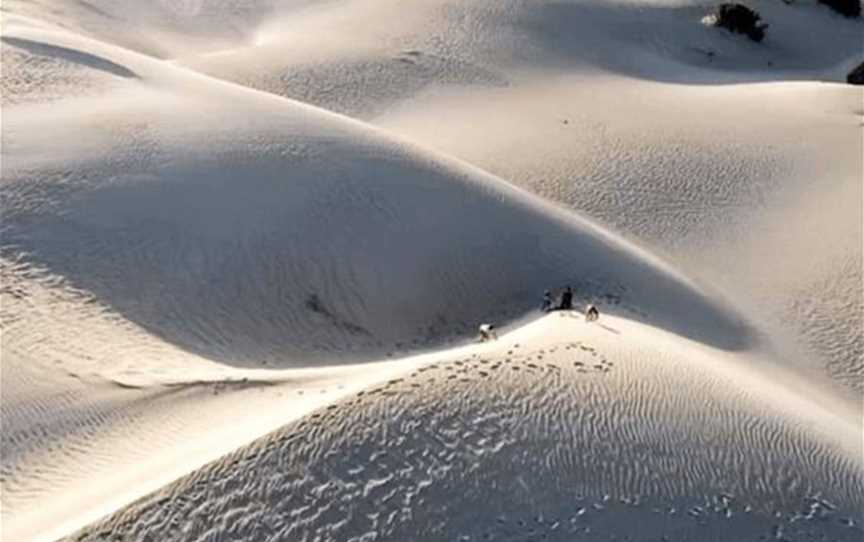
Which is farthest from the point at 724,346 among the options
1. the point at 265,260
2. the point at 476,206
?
the point at 265,260

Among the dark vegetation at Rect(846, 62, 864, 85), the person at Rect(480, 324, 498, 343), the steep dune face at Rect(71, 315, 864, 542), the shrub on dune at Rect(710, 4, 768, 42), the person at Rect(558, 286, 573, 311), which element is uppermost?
the shrub on dune at Rect(710, 4, 768, 42)

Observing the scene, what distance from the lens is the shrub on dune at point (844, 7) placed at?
37.9 meters

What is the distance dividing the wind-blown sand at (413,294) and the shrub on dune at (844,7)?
13.1 metres

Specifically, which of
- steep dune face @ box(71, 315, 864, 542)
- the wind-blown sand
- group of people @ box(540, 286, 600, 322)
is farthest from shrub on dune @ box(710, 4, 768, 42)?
steep dune face @ box(71, 315, 864, 542)

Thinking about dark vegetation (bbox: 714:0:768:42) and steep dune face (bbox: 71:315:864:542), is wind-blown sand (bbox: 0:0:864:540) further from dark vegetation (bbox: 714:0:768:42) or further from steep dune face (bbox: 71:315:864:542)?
dark vegetation (bbox: 714:0:768:42)

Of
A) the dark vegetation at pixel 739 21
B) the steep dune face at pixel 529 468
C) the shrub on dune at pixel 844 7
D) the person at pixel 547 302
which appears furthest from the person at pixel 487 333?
the shrub on dune at pixel 844 7

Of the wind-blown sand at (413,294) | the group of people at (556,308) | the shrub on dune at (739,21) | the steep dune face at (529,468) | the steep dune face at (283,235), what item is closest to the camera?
the steep dune face at (529,468)

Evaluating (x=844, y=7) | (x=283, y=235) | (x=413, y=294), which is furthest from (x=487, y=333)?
(x=844, y=7)

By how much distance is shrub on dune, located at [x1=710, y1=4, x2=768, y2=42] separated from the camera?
34.2 m

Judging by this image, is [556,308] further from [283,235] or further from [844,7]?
[844,7]

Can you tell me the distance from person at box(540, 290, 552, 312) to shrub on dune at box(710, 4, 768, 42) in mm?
21669

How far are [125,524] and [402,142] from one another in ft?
36.3

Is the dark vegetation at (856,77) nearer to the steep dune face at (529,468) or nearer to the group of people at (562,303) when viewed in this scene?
the group of people at (562,303)

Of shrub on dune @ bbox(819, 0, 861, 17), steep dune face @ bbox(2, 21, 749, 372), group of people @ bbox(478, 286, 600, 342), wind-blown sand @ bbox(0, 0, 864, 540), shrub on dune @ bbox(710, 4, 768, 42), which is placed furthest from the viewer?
shrub on dune @ bbox(819, 0, 861, 17)
